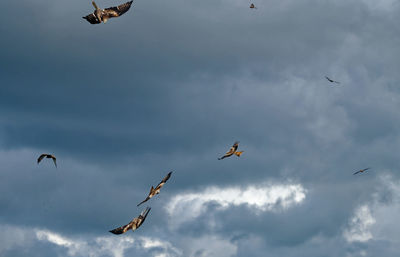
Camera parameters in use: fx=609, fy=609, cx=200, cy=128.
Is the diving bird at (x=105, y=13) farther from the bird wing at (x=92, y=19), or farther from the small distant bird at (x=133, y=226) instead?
the small distant bird at (x=133, y=226)

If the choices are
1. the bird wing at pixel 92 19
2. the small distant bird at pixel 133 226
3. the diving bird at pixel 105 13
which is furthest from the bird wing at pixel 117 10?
the small distant bird at pixel 133 226

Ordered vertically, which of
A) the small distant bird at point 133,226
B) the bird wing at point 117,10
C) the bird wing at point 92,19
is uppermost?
the bird wing at point 92,19

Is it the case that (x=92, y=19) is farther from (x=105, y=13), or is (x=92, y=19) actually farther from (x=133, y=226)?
(x=133, y=226)

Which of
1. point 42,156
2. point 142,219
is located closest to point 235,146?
point 142,219

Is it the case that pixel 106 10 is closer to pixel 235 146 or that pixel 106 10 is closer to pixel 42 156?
pixel 42 156

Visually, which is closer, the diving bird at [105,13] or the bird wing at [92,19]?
the bird wing at [92,19]

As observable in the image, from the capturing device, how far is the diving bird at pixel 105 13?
86.2m

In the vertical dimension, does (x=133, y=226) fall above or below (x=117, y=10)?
below

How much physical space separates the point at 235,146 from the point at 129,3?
36.3 meters

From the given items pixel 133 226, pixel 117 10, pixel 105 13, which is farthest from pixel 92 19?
pixel 133 226

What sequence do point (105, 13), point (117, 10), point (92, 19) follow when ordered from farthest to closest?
point (117, 10) → point (105, 13) → point (92, 19)

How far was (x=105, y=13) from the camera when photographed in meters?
88.1

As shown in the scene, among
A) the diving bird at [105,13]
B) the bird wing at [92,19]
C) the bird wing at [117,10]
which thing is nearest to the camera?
the bird wing at [92,19]

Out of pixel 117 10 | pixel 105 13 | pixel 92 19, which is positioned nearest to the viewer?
pixel 92 19
